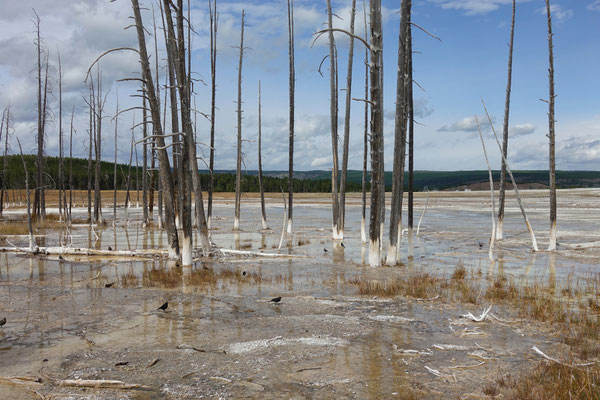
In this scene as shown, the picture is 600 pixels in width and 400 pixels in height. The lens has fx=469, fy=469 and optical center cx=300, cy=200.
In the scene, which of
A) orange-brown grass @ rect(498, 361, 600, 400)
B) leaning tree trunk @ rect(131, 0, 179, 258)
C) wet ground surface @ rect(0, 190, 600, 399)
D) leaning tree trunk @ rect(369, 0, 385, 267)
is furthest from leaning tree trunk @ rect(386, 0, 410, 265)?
orange-brown grass @ rect(498, 361, 600, 400)

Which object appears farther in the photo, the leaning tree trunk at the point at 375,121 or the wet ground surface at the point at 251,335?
the leaning tree trunk at the point at 375,121

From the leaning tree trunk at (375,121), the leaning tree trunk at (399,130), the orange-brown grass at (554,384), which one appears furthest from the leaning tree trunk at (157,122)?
the orange-brown grass at (554,384)

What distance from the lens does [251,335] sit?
7.40 metres

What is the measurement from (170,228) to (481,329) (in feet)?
34.0

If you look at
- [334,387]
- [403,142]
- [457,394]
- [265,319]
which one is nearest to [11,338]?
[265,319]

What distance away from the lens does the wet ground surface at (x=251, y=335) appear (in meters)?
5.52

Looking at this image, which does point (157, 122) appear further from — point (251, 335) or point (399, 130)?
point (251, 335)

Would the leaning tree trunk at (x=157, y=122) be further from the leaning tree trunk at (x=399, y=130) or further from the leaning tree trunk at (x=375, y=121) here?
the leaning tree trunk at (x=399, y=130)

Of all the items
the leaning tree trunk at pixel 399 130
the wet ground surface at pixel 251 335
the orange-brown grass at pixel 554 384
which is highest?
the leaning tree trunk at pixel 399 130

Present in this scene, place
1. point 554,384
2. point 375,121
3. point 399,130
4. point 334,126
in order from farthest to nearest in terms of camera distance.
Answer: point 334,126, point 399,130, point 375,121, point 554,384

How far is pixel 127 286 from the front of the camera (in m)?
11.5

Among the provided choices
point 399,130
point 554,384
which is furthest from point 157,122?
point 554,384

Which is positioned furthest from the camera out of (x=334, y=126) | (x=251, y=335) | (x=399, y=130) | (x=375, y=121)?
(x=334, y=126)

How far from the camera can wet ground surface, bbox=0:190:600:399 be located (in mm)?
5520
